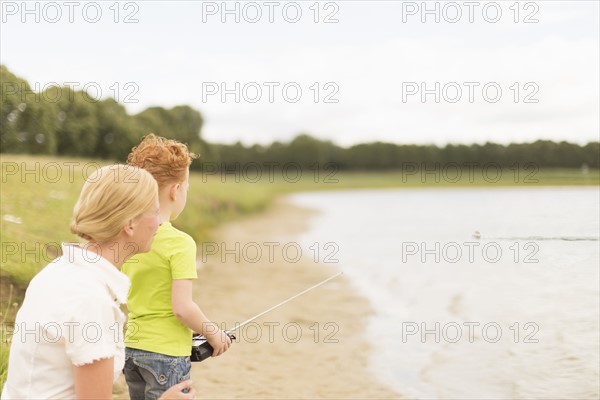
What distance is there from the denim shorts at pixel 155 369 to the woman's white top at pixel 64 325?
945mm

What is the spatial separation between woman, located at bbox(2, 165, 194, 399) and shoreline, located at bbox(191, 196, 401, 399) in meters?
3.56

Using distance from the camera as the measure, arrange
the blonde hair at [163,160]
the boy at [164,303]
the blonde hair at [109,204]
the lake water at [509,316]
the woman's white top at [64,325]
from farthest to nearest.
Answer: the lake water at [509,316]
the blonde hair at [163,160]
the boy at [164,303]
the blonde hair at [109,204]
the woman's white top at [64,325]

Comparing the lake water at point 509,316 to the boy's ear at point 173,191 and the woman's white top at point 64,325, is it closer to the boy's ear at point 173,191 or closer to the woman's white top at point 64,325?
the boy's ear at point 173,191

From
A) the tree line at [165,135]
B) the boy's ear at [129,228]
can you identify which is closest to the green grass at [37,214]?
the tree line at [165,135]

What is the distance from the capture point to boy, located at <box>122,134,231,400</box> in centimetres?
290

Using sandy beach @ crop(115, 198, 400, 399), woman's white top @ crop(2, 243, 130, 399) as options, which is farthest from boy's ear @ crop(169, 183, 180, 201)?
sandy beach @ crop(115, 198, 400, 399)

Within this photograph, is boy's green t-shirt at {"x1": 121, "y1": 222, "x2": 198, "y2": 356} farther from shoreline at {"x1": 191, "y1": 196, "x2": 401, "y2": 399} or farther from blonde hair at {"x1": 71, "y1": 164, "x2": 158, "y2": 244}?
shoreline at {"x1": 191, "y1": 196, "x2": 401, "y2": 399}

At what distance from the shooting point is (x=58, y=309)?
1.89 meters

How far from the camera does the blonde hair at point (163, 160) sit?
3.00 meters

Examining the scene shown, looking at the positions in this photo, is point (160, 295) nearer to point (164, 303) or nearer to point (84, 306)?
point (164, 303)

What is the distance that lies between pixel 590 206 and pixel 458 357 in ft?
6.94

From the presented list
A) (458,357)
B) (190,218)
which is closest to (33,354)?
(458,357)

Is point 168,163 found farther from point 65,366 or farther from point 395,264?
point 395,264

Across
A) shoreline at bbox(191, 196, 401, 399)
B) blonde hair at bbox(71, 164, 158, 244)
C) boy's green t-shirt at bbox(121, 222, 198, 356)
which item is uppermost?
blonde hair at bbox(71, 164, 158, 244)
